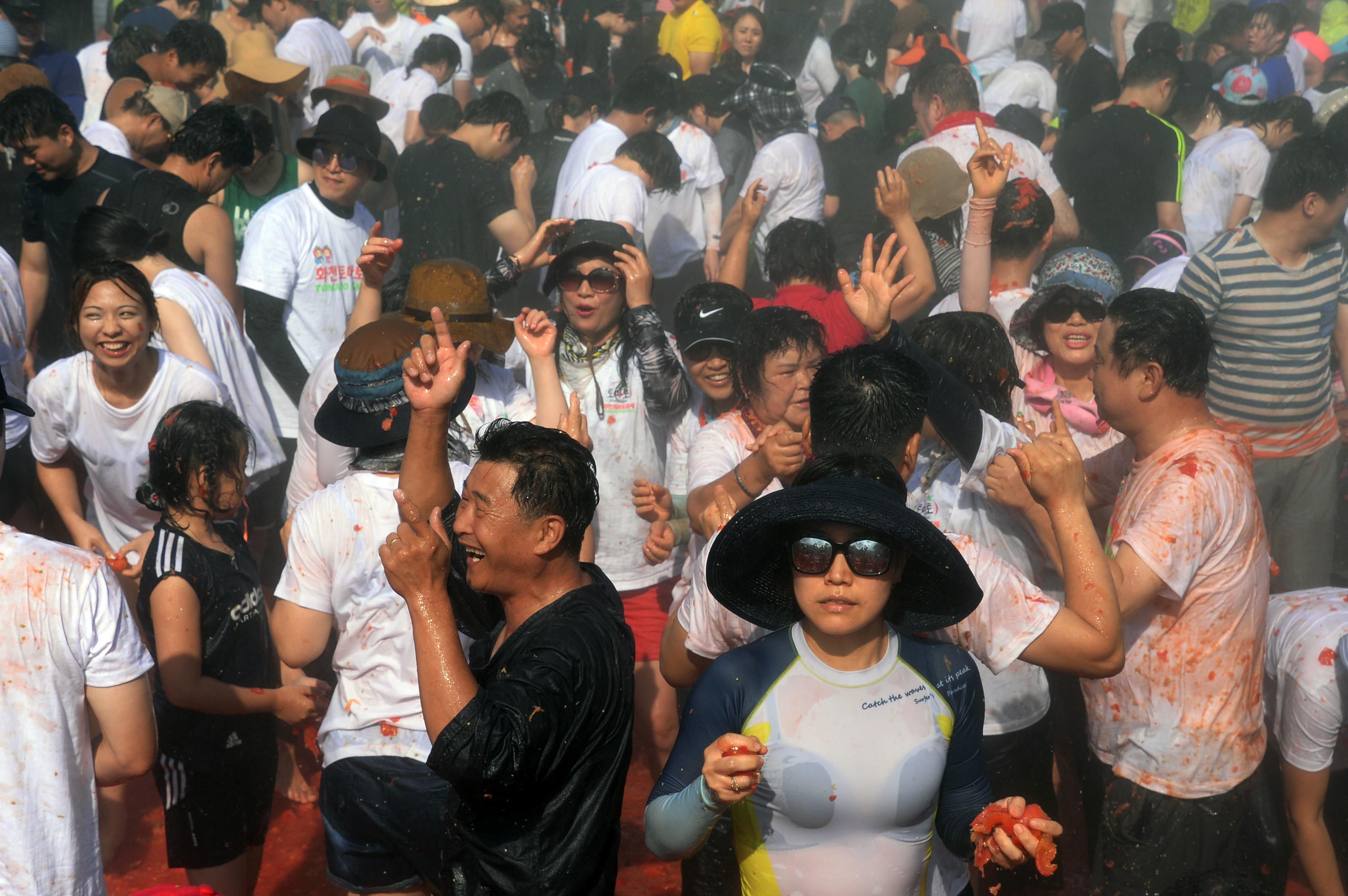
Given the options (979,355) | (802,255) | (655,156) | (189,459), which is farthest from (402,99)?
(979,355)

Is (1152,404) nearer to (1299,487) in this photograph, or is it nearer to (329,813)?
(1299,487)

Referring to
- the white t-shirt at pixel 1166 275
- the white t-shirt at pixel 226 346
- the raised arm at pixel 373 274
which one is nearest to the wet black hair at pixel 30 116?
the white t-shirt at pixel 226 346

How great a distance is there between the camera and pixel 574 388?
4223mm

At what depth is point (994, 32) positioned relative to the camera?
964 centimetres

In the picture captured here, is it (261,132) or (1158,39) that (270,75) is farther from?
(1158,39)

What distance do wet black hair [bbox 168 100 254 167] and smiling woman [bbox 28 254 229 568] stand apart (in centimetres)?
153

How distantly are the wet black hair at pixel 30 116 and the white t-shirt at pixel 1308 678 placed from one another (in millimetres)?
5572

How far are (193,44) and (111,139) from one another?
2.81ft

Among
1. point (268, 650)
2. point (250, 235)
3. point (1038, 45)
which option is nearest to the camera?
point (268, 650)

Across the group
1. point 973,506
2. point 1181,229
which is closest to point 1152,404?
point 973,506

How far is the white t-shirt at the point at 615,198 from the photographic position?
19.1ft

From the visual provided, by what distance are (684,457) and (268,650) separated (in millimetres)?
1701

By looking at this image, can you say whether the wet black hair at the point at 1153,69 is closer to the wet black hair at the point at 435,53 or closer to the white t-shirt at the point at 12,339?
the wet black hair at the point at 435,53

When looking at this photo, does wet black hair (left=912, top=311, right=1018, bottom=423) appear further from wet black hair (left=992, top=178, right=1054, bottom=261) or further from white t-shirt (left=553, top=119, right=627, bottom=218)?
white t-shirt (left=553, top=119, right=627, bottom=218)
